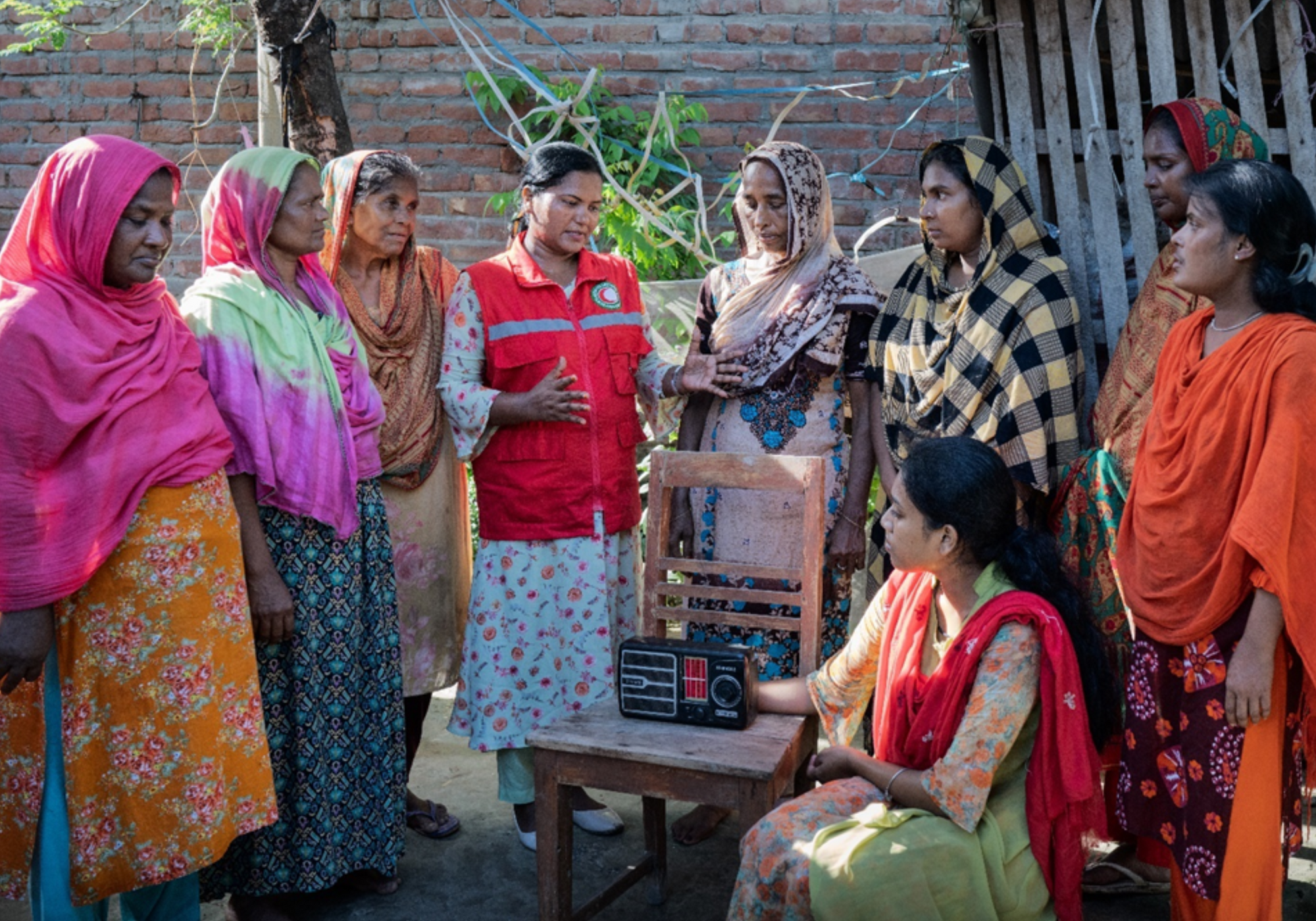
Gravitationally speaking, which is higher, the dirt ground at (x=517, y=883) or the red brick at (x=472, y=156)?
the red brick at (x=472, y=156)

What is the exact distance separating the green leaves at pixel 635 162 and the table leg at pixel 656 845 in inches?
110

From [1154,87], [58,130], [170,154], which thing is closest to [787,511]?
[1154,87]

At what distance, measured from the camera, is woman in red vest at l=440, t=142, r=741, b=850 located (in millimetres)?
3555

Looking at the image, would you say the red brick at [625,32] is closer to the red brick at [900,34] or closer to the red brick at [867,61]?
the red brick at [867,61]

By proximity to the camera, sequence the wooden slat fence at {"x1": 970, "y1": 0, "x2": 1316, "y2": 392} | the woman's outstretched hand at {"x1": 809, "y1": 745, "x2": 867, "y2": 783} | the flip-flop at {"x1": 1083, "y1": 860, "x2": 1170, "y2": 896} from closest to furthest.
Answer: the woman's outstretched hand at {"x1": 809, "y1": 745, "x2": 867, "y2": 783}
the flip-flop at {"x1": 1083, "y1": 860, "x2": 1170, "y2": 896}
the wooden slat fence at {"x1": 970, "y1": 0, "x2": 1316, "y2": 392}

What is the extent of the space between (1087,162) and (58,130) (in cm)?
541

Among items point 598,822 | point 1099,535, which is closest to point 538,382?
point 598,822

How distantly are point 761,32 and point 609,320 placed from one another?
271 centimetres

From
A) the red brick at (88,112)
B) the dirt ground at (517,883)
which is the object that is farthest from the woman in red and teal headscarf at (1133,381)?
the red brick at (88,112)

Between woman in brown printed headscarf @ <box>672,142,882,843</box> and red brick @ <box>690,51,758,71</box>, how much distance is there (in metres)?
2.32

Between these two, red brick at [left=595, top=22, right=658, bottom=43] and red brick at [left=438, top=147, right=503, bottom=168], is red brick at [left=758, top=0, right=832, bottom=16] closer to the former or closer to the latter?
red brick at [left=595, top=22, right=658, bottom=43]

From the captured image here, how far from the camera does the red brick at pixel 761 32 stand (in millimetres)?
5719

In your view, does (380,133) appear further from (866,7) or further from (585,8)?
(866,7)

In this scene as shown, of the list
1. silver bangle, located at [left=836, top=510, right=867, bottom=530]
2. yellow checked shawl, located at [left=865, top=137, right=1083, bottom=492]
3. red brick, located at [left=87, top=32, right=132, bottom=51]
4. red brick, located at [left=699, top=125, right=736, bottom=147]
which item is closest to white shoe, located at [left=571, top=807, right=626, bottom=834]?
silver bangle, located at [left=836, top=510, right=867, bottom=530]
